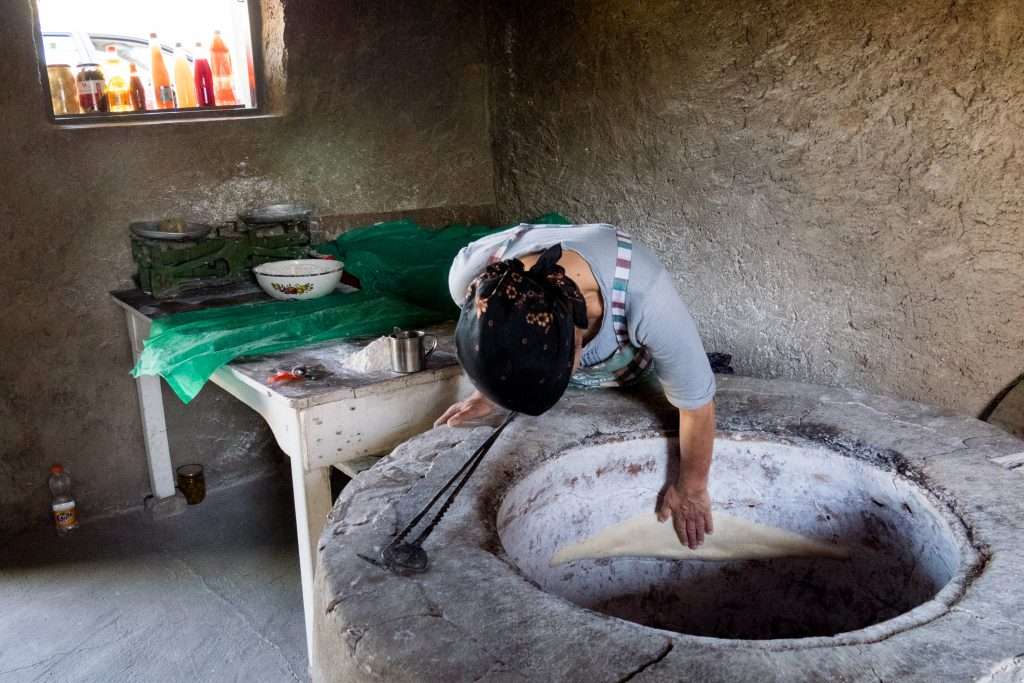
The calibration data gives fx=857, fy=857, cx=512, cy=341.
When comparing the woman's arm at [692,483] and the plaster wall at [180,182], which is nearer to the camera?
the woman's arm at [692,483]

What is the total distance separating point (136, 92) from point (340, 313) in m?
1.39

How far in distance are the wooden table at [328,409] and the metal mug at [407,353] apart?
0.03 m

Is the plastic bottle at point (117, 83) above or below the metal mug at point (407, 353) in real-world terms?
above

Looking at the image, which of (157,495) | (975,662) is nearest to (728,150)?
(975,662)

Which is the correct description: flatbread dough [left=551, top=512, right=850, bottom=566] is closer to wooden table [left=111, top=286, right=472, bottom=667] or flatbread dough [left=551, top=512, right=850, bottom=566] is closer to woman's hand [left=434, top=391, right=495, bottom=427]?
woman's hand [left=434, top=391, right=495, bottom=427]

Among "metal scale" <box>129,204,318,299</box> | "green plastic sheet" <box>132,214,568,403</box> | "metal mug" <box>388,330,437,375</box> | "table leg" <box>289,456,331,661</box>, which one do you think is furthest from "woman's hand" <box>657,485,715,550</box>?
"metal scale" <box>129,204,318,299</box>

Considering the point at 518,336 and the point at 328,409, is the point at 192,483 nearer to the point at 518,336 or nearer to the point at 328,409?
the point at 328,409

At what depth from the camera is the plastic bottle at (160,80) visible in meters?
3.52

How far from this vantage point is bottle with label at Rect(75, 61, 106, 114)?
3.34 metres

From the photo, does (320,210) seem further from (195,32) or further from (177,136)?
(195,32)

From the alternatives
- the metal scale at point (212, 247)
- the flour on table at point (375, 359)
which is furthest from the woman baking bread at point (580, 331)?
the metal scale at point (212, 247)

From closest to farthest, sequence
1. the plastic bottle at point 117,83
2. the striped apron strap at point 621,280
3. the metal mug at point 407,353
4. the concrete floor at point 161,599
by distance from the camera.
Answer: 1. the striped apron strap at point 621,280
2. the metal mug at point 407,353
3. the concrete floor at point 161,599
4. the plastic bottle at point 117,83

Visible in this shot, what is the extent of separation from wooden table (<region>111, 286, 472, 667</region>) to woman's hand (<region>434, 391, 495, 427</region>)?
1.02ft

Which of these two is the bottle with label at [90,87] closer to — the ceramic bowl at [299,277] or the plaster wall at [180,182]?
the plaster wall at [180,182]
